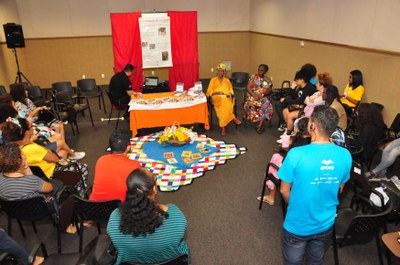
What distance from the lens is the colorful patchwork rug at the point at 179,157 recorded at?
4266 millimetres

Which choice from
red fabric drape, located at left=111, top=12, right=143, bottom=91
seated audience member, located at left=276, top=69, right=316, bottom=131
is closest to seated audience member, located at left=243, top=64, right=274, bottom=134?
seated audience member, located at left=276, top=69, right=316, bottom=131

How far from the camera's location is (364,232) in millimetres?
2400

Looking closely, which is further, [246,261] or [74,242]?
[74,242]

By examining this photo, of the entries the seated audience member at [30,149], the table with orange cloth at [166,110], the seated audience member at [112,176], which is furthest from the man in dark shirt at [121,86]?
the seated audience member at [112,176]

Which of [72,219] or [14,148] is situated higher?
[14,148]

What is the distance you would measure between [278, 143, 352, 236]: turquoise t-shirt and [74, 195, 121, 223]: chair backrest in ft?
4.64

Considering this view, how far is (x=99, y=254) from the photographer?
208 centimetres

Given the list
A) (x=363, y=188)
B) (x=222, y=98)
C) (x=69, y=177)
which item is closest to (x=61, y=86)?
(x=222, y=98)

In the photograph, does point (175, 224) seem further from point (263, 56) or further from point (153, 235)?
point (263, 56)

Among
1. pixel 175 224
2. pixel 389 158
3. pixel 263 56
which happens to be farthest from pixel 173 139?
pixel 263 56

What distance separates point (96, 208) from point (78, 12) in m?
7.91

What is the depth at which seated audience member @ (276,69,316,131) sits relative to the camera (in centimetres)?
539

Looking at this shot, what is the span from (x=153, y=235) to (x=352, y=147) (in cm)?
311

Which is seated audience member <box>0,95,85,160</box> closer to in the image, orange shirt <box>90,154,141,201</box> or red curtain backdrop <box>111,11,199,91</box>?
orange shirt <box>90,154,141,201</box>
